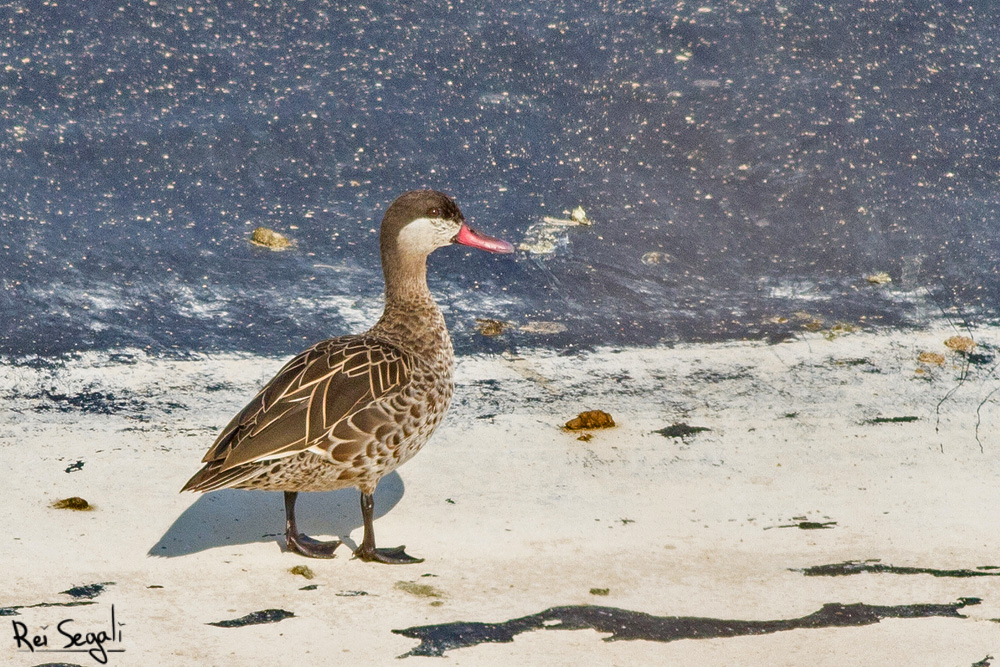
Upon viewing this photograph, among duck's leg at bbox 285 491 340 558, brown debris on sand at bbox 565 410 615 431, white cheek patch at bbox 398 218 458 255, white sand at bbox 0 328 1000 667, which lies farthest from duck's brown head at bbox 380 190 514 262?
duck's leg at bbox 285 491 340 558

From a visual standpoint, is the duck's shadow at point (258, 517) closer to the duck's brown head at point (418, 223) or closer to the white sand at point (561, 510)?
the white sand at point (561, 510)

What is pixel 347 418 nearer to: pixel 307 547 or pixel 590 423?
pixel 307 547

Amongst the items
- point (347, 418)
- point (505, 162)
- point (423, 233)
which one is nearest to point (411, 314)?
point (423, 233)

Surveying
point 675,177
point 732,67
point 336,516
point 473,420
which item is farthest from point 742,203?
point 336,516

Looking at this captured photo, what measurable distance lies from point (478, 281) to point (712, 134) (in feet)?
6.55

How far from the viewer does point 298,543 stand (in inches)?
150

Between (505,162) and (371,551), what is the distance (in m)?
3.48

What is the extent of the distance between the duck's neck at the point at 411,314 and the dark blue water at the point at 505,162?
1.02 metres

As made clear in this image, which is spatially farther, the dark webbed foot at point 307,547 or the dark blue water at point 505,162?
the dark blue water at point 505,162

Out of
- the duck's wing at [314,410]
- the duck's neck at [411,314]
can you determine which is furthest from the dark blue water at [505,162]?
the duck's wing at [314,410]

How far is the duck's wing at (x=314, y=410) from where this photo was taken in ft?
11.6

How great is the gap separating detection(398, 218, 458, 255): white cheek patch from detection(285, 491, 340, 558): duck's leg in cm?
103

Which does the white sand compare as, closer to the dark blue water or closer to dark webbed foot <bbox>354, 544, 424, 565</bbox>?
dark webbed foot <bbox>354, 544, 424, 565</bbox>

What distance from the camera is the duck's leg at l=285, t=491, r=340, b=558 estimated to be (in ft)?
12.4
